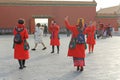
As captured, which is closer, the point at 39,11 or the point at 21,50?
the point at 21,50

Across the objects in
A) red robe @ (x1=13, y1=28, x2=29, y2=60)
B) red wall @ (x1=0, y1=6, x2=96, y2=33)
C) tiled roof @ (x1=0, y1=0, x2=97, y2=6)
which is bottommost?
red robe @ (x1=13, y1=28, x2=29, y2=60)

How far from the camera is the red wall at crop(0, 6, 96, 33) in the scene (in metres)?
39.2

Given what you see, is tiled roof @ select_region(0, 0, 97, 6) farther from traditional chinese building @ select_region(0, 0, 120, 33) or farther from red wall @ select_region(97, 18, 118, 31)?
red wall @ select_region(97, 18, 118, 31)

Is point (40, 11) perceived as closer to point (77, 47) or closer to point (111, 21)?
point (111, 21)

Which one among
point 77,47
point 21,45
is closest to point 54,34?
point 21,45

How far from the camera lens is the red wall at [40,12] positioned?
3922cm

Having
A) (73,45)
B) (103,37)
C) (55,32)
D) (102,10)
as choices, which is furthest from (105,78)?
(102,10)

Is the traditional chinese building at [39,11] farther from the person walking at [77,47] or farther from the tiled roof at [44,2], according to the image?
the person walking at [77,47]

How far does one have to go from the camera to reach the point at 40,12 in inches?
1567

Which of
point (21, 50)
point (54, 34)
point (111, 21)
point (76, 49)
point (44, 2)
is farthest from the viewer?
point (111, 21)

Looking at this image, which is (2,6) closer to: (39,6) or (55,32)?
(39,6)

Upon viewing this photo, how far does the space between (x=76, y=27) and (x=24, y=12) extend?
30575mm

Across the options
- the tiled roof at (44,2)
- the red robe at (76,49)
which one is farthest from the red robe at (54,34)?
the tiled roof at (44,2)

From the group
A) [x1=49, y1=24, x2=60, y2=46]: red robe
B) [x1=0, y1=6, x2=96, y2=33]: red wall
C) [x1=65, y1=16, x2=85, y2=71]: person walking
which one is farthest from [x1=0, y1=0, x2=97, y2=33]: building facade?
[x1=65, y1=16, x2=85, y2=71]: person walking
